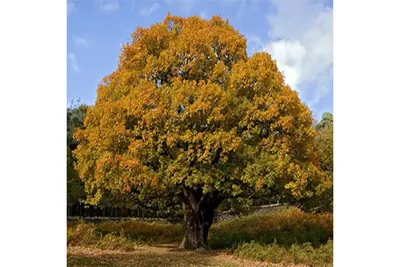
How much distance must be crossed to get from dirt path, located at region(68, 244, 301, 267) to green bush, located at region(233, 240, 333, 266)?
298 millimetres

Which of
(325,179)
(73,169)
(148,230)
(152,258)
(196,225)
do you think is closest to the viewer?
A: (152,258)

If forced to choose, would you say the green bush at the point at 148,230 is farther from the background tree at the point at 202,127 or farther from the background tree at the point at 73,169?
the background tree at the point at 202,127

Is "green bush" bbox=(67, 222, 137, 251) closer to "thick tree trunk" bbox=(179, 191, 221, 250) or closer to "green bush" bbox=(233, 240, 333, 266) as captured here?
"thick tree trunk" bbox=(179, 191, 221, 250)

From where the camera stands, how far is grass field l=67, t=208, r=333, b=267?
994 centimetres

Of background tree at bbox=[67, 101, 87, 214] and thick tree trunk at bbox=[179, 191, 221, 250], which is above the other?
background tree at bbox=[67, 101, 87, 214]

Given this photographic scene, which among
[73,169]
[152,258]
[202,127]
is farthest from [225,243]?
[73,169]

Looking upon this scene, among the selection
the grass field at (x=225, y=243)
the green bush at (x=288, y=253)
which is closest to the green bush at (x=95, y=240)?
the grass field at (x=225, y=243)

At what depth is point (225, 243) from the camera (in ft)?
40.9

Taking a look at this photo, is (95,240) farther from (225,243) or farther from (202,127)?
→ (202,127)

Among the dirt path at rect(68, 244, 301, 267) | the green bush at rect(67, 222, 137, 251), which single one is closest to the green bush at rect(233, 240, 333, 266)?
the dirt path at rect(68, 244, 301, 267)

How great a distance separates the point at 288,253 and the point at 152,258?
10.3 feet

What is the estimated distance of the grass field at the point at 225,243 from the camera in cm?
994

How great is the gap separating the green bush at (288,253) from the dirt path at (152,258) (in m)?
0.30
